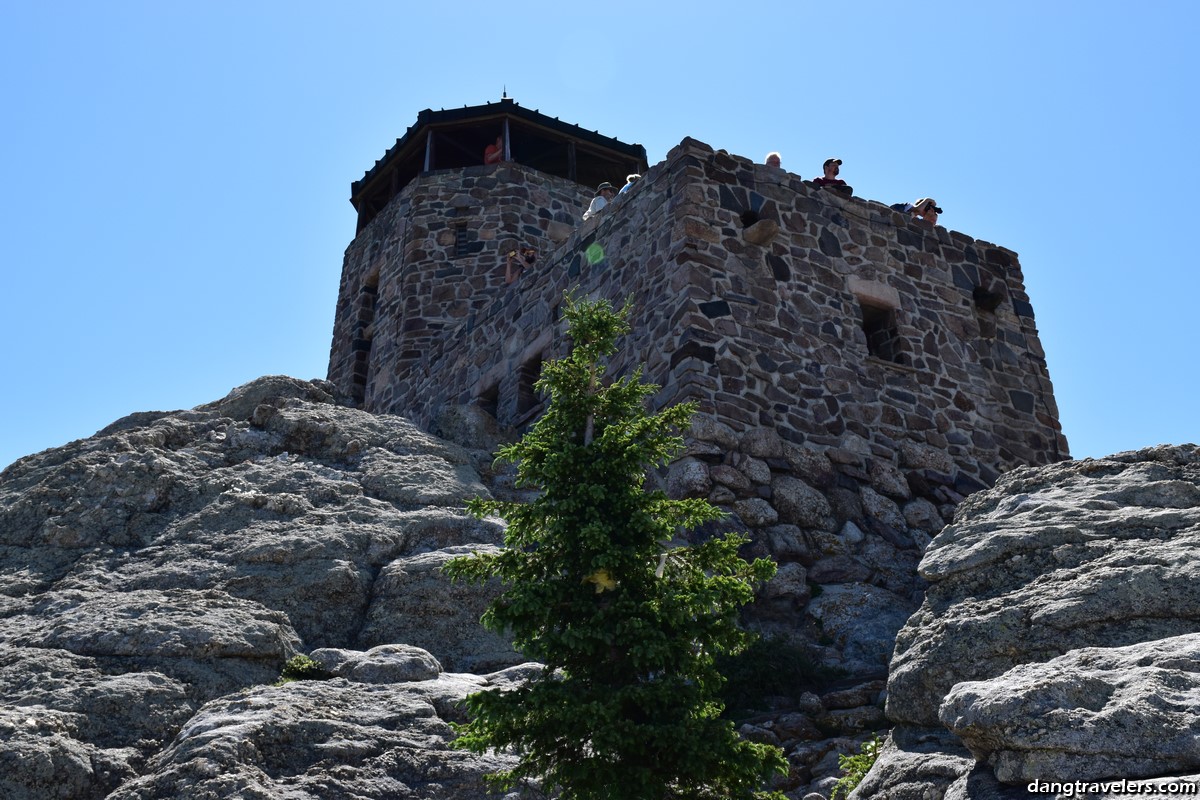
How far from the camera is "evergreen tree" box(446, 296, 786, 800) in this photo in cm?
548

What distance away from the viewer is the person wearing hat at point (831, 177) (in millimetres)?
13305

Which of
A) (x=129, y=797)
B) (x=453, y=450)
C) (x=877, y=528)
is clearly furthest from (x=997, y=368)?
(x=129, y=797)

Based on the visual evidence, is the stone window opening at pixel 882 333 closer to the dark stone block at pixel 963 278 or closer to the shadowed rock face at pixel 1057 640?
the dark stone block at pixel 963 278

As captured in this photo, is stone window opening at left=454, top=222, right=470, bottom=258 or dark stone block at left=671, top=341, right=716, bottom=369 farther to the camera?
stone window opening at left=454, top=222, right=470, bottom=258

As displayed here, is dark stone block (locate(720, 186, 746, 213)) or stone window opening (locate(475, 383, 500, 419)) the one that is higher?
dark stone block (locate(720, 186, 746, 213))

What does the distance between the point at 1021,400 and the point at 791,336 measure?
10.8 ft

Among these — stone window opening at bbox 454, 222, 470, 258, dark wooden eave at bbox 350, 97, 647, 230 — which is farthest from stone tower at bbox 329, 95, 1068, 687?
dark wooden eave at bbox 350, 97, 647, 230

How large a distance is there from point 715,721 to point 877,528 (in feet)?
18.4

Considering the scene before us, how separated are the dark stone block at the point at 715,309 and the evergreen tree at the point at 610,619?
447 cm

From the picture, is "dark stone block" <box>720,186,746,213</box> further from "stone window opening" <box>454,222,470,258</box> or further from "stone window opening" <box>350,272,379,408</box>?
"stone window opening" <box>350,272,379,408</box>

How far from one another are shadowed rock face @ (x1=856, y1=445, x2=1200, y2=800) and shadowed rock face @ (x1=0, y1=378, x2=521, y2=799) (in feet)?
7.41

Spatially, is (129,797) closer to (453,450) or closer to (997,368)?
(453,450)

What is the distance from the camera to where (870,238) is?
13148 mm

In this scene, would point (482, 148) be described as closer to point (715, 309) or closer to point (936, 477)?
point (715, 309)
